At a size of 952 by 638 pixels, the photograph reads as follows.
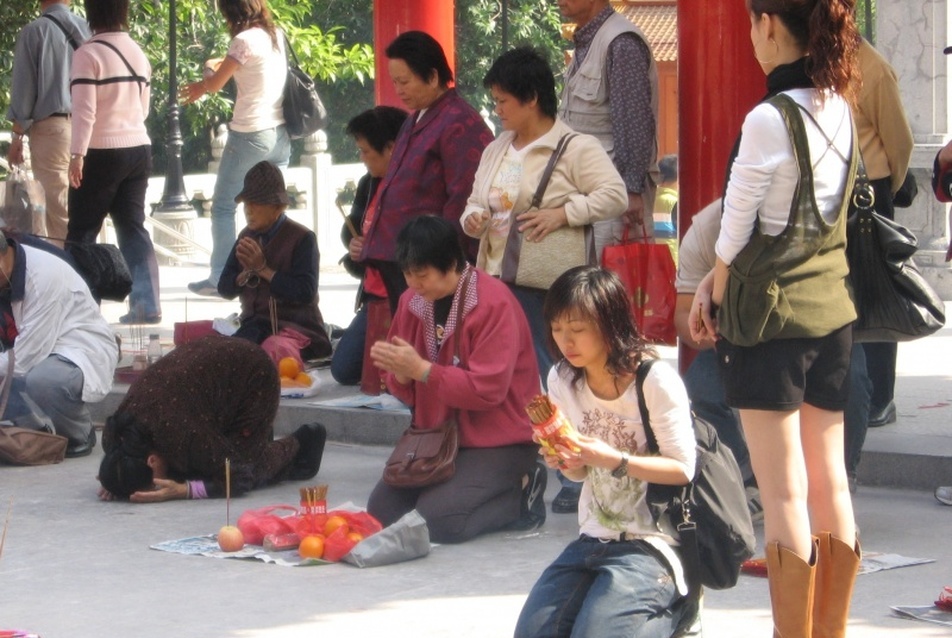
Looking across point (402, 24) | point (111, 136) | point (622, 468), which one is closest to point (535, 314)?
point (622, 468)

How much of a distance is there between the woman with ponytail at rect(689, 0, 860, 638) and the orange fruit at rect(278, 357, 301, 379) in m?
4.25

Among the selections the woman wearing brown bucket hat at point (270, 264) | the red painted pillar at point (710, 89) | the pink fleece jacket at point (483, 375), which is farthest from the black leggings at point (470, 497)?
the woman wearing brown bucket hat at point (270, 264)

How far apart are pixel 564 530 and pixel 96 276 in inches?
126

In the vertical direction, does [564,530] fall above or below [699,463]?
below

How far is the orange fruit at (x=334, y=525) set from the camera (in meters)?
5.41

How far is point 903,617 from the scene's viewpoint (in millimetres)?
4508

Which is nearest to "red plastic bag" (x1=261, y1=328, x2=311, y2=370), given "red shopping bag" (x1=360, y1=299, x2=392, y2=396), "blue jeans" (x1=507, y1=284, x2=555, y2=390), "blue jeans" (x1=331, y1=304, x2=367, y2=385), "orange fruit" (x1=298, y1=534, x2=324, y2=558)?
"blue jeans" (x1=331, y1=304, x2=367, y2=385)

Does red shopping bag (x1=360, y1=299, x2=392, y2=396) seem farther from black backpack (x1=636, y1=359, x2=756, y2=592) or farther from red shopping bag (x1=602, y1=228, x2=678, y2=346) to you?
black backpack (x1=636, y1=359, x2=756, y2=592)

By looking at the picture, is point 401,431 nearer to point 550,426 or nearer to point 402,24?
point 402,24

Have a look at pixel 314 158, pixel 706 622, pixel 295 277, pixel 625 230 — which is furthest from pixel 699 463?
pixel 314 158

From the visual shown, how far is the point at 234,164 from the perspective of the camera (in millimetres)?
10273

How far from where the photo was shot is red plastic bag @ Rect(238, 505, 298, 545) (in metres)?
5.51

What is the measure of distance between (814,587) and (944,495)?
2088 millimetres

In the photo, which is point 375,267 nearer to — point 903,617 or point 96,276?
point 96,276
